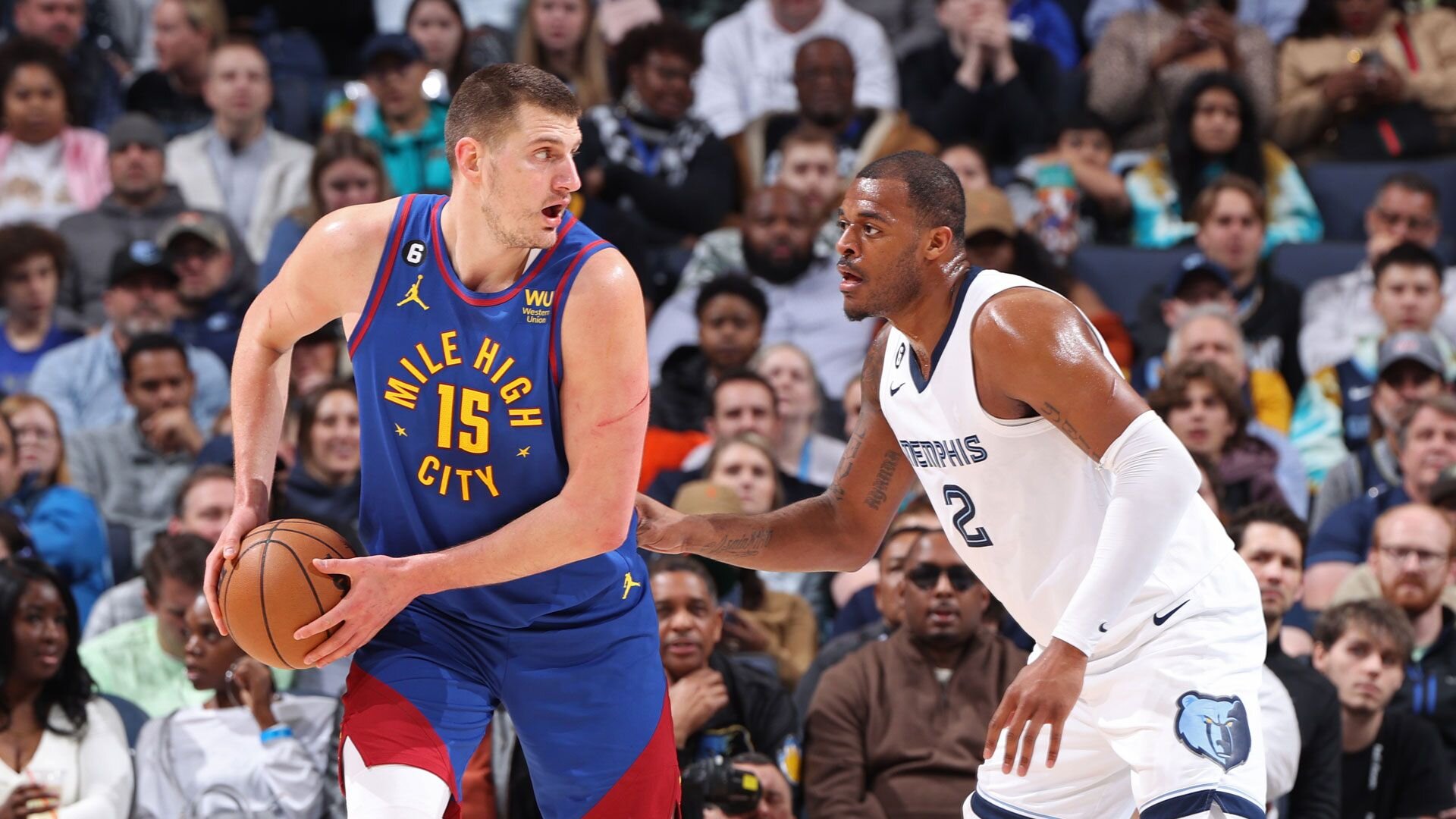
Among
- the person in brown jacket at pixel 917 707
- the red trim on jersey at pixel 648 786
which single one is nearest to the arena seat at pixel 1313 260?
the person in brown jacket at pixel 917 707

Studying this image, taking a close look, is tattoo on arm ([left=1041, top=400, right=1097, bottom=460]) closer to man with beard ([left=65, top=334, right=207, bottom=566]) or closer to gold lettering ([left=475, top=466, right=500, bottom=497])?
gold lettering ([left=475, top=466, right=500, bottom=497])

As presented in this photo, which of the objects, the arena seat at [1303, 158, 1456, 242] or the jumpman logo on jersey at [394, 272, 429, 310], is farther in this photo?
the arena seat at [1303, 158, 1456, 242]

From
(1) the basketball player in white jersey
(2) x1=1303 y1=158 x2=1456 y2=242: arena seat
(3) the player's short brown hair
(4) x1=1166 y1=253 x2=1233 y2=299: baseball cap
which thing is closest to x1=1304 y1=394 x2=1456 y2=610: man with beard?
(4) x1=1166 y1=253 x2=1233 y2=299: baseball cap

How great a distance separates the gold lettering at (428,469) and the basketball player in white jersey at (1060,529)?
2.07 feet

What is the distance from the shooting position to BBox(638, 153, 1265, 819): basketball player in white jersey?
379 centimetres

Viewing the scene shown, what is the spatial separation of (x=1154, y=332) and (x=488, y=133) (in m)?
5.57

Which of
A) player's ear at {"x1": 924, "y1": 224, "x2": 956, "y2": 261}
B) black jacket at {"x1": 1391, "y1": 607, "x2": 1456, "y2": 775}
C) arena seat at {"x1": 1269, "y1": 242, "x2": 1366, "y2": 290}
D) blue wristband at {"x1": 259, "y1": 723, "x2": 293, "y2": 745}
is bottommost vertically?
black jacket at {"x1": 1391, "y1": 607, "x2": 1456, "y2": 775}

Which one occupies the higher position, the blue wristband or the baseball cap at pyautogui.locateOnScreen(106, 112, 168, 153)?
the baseball cap at pyautogui.locateOnScreen(106, 112, 168, 153)

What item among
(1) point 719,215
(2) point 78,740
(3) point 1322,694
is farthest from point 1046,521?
(1) point 719,215

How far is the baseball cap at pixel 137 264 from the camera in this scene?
30.0 feet

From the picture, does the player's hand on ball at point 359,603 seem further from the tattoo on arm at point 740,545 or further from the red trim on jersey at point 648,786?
the tattoo on arm at point 740,545

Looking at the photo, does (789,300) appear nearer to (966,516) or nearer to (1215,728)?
(966,516)

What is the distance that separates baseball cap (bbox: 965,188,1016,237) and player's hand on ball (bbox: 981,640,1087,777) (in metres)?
5.16

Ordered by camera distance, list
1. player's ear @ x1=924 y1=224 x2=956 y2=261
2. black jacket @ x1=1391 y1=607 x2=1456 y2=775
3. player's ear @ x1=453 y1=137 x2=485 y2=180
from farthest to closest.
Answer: black jacket @ x1=1391 y1=607 x2=1456 y2=775
player's ear @ x1=924 y1=224 x2=956 y2=261
player's ear @ x1=453 y1=137 x2=485 y2=180
